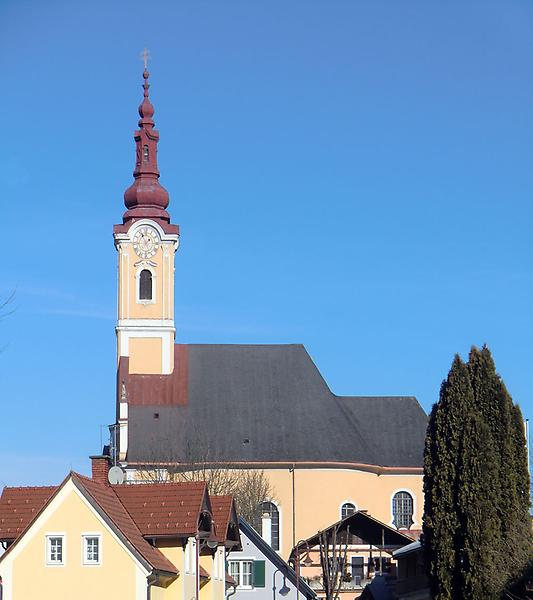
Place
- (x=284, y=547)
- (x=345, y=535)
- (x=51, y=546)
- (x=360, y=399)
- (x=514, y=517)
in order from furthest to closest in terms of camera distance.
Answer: (x=360, y=399)
(x=284, y=547)
(x=345, y=535)
(x=514, y=517)
(x=51, y=546)

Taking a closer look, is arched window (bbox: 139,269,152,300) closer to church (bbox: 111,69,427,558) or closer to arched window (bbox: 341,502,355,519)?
church (bbox: 111,69,427,558)

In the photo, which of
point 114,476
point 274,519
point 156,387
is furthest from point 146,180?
point 114,476

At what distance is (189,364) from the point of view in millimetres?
71812

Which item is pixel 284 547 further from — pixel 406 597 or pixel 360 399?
pixel 406 597

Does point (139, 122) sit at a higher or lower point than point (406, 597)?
higher

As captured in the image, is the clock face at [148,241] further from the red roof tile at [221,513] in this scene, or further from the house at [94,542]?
the house at [94,542]

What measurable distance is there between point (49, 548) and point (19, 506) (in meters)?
2.05

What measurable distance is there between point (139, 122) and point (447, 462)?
136 ft

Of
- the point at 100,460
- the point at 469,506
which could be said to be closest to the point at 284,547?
the point at 100,460

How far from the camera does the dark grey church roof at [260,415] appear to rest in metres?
68.9

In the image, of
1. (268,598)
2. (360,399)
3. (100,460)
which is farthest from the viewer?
(360,399)

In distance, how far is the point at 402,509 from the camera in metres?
71.1

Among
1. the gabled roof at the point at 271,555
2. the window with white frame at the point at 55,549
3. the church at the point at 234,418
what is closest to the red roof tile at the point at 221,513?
the window with white frame at the point at 55,549

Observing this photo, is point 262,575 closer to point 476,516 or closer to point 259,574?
point 259,574
